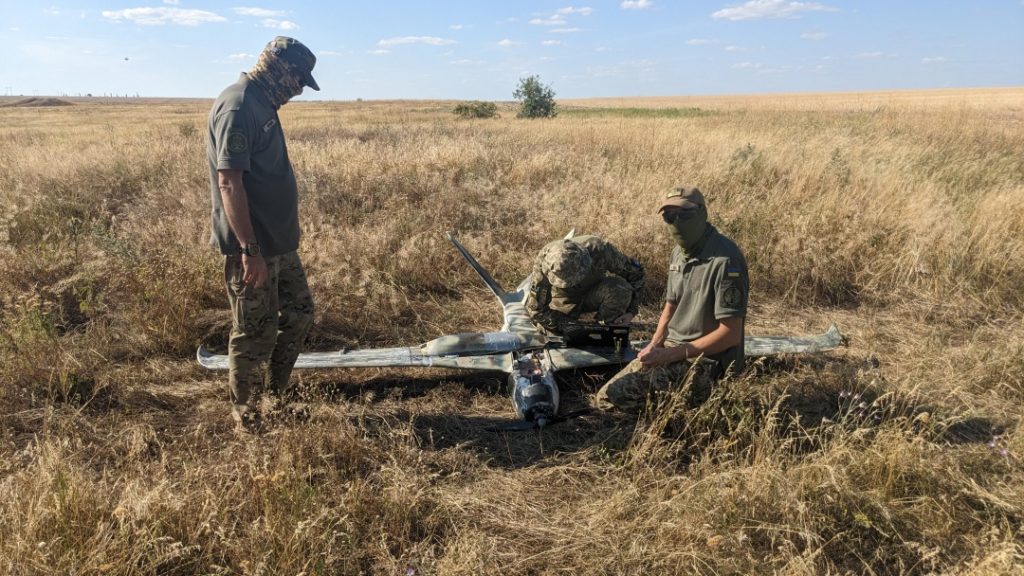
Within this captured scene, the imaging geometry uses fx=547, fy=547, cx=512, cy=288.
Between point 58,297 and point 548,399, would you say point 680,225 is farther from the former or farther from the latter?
point 58,297

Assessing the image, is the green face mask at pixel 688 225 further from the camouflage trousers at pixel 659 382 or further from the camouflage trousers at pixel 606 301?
the camouflage trousers at pixel 606 301

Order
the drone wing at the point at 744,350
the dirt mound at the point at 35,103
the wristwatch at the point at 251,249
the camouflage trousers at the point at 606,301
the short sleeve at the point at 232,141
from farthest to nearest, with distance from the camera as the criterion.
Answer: the dirt mound at the point at 35,103 → the camouflage trousers at the point at 606,301 → the drone wing at the point at 744,350 → the wristwatch at the point at 251,249 → the short sleeve at the point at 232,141

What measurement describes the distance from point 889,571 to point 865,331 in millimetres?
3204

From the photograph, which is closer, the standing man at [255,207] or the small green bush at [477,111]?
the standing man at [255,207]

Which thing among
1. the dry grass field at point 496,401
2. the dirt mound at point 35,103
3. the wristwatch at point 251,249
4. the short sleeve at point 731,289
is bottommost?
the dry grass field at point 496,401

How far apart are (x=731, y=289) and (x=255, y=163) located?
293 cm

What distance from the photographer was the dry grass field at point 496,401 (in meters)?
2.53

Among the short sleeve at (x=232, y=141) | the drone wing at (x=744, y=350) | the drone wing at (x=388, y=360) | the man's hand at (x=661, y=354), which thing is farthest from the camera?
the drone wing at (x=744, y=350)

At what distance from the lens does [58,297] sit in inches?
203

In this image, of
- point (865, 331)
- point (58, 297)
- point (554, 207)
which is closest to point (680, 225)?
point (865, 331)

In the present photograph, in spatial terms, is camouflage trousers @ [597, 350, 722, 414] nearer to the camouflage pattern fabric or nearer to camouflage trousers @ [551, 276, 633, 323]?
the camouflage pattern fabric

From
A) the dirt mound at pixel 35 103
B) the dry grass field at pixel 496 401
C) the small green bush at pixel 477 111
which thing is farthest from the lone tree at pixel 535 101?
the dirt mound at pixel 35 103

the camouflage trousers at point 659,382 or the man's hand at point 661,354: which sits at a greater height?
the man's hand at point 661,354

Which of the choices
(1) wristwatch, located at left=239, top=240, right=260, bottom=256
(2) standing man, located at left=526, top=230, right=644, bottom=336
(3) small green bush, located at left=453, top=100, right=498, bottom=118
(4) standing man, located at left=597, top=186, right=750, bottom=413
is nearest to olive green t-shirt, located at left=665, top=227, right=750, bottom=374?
(4) standing man, located at left=597, top=186, right=750, bottom=413
